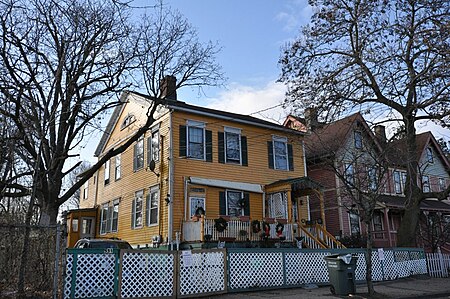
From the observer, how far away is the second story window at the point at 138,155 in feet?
71.8

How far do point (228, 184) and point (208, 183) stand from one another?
1176mm

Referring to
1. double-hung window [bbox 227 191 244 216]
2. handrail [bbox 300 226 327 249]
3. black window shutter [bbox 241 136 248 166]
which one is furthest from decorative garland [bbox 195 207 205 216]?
handrail [bbox 300 226 327 249]

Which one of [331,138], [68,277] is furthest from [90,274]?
[331,138]

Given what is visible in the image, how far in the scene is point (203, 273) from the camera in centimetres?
1177

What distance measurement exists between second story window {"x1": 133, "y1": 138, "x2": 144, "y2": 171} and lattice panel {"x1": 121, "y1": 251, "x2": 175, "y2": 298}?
35.9ft

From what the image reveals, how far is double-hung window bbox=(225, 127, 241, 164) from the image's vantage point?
816 inches

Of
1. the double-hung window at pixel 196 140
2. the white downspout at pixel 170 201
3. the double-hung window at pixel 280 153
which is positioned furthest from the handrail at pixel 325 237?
the white downspout at pixel 170 201

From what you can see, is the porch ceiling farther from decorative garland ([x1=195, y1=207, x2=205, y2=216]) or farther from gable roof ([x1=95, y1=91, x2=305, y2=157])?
decorative garland ([x1=195, y1=207, x2=205, y2=216])

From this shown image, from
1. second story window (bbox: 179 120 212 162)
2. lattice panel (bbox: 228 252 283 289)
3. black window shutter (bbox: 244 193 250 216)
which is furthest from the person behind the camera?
black window shutter (bbox: 244 193 250 216)

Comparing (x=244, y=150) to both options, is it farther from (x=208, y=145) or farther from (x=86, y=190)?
Answer: (x=86, y=190)

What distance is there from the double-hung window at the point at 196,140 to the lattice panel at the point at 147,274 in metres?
8.62

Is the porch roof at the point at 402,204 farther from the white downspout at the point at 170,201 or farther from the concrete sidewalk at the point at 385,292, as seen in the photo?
the white downspout at the point at 170,201

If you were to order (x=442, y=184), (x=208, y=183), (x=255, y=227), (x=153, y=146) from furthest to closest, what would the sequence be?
(x=442, y=184)
(x=153, y=146)
(x=208, y=183)
(x=255, y=227)

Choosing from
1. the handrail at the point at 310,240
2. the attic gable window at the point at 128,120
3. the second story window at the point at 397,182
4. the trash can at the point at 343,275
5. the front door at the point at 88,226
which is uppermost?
the attic gable window at the point at 128,120
